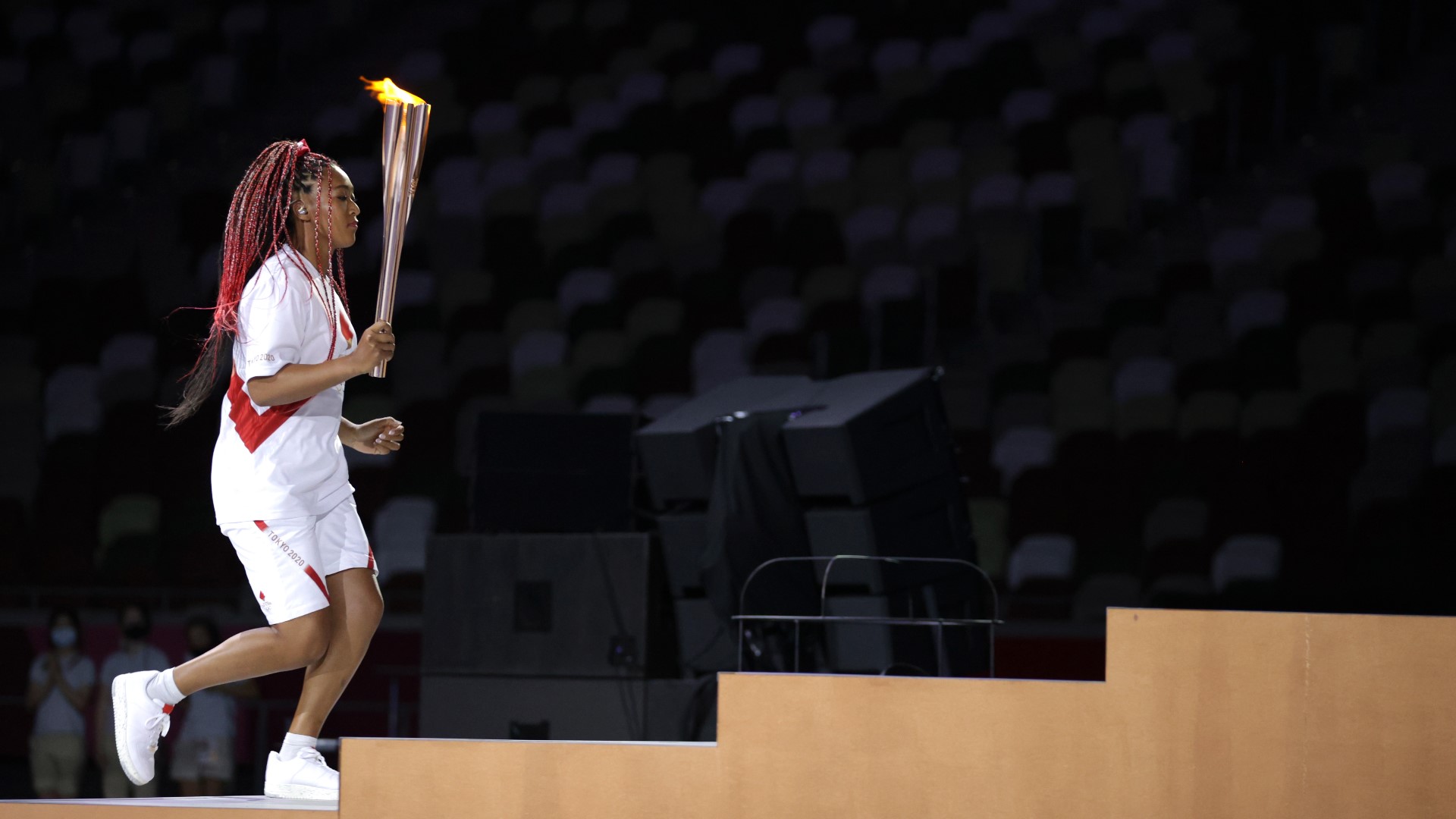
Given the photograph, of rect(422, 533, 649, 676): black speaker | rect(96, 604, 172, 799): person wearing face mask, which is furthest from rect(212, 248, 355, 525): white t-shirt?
rect(96, 604, 172, 799): person wearing face mask

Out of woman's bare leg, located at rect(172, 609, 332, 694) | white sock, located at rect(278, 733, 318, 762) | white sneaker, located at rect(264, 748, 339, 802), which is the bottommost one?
white sneaker, located at rect(264, 748, 339, 802)

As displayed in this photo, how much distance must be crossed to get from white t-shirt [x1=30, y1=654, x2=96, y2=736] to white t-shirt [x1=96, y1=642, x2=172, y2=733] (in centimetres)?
11

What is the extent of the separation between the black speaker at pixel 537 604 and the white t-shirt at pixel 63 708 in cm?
212

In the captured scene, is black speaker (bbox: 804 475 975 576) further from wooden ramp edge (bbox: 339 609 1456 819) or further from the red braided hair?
the red braided hair

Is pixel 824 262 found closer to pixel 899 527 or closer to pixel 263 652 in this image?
pixel 899 527

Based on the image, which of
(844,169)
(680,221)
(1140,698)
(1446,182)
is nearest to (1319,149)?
(1446,182)

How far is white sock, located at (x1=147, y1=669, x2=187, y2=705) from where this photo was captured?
9.21 feet

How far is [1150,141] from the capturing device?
831cm

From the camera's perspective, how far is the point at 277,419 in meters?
2.81

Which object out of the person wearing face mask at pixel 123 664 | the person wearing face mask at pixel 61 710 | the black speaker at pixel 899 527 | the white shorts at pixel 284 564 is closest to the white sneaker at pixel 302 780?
the white shorts at pixel 284 564

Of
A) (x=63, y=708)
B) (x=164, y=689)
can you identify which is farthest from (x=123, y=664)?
(x=164, y=689)

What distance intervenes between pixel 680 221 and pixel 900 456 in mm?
4518

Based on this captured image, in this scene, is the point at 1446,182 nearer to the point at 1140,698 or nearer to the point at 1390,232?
the point at 1390,232

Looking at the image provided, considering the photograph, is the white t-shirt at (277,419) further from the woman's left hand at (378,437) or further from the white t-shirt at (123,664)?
the white t-shirt at (123,664)
